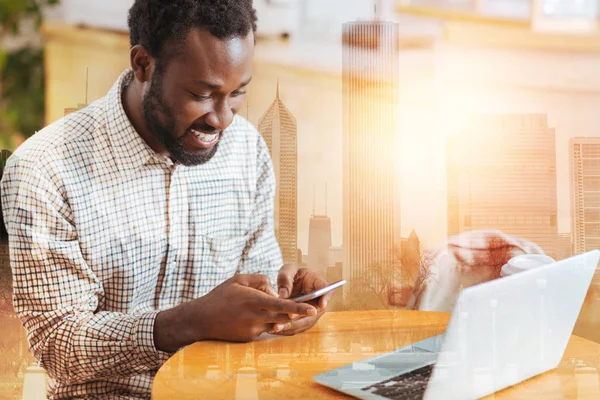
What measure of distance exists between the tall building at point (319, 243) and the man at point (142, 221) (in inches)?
7.1

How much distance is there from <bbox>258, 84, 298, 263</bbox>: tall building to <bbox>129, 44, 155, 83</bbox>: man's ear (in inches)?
11.6

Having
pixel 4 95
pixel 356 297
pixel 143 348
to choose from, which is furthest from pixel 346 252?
pixel 4 95

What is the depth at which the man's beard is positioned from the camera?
4.64 ft

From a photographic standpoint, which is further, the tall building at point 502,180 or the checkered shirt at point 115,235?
the tall building at point 502,180

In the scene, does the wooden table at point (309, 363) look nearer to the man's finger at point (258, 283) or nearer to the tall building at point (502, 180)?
the man's finger at point (258, 283)

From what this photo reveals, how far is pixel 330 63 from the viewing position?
1.55 meters

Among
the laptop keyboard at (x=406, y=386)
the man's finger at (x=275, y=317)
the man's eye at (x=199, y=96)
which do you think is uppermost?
the man's eye at (x=199, y=96)

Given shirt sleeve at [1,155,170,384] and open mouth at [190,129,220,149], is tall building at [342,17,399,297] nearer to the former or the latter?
open mouth at [190,129,220,149]

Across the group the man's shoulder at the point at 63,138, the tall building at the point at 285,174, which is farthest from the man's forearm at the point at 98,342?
the tall building at the point at 285,174

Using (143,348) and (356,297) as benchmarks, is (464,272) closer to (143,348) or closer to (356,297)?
(356,297)

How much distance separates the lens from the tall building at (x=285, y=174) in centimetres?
160

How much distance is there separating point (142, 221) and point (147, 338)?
0.95 ft

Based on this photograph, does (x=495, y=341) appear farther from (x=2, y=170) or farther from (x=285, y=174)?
(x=2, y=170)

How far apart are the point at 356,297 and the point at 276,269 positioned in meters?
0.21
